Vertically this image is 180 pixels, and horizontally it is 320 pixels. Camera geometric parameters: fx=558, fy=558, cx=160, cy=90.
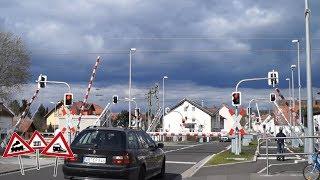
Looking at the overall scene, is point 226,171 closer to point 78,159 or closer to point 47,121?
point 78,159

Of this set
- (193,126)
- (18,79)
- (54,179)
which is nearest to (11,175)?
(54,179)

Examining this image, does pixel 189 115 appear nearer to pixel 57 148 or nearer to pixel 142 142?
pixel 142 142

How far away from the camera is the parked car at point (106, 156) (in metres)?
13.6

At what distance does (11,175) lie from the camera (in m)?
17.9

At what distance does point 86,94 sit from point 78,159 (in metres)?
16.7

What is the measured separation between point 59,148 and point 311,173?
720 centimetres

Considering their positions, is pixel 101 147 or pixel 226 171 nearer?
pixel 101 147

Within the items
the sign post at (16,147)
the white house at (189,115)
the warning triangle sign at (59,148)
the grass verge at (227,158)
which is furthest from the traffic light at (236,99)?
the white house at (189,115)

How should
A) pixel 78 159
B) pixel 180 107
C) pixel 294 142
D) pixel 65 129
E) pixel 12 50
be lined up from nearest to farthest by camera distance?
pixel 78 159, pixel 65 129, pixel 12 50, pixel 294 142, pixel 180 107

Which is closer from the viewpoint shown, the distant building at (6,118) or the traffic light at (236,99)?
the traffic light at (236,99)

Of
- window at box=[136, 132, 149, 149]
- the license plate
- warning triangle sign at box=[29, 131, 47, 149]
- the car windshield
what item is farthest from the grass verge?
warning triangle sign at box=[29, 131, 47, 149]

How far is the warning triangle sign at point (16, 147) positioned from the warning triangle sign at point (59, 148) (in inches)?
26.8

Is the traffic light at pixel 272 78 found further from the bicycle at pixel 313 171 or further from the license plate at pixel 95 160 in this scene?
the license plate at pixel 95 160

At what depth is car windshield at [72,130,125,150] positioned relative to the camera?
14.0 m
